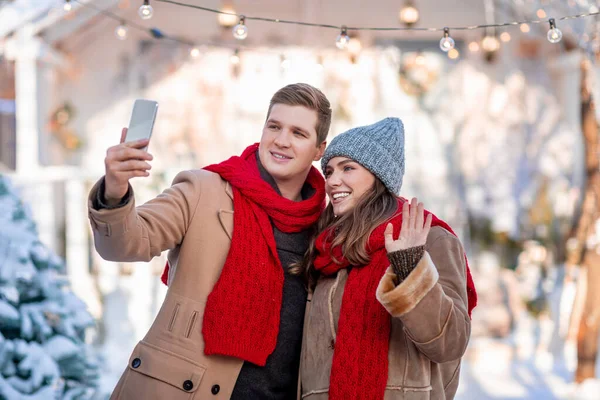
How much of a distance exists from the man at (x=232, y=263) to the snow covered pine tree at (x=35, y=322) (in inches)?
40.0

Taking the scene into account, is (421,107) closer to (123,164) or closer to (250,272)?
(250,272)

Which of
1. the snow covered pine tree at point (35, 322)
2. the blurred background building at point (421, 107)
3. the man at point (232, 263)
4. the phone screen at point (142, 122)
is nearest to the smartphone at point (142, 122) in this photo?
the phone screen at point (142, 122)

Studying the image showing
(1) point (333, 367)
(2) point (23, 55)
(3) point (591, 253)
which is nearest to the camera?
(1) point (333, 367)

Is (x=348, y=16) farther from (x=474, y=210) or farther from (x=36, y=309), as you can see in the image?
(x=36, y=309)

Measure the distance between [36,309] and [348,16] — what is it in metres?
4.62

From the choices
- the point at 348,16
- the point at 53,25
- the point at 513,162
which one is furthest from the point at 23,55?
the point at 513,162

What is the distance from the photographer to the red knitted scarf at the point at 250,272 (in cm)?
179

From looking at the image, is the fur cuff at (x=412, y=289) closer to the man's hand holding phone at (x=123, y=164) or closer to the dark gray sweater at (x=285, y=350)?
the dark gray sweater at (x=285, y=350)

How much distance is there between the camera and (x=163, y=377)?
1.78 m

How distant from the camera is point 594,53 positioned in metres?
4.22

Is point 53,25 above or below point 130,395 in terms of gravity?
above

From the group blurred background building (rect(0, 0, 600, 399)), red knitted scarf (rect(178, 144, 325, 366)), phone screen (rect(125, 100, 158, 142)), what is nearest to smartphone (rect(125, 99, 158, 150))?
phone screen (rect(125, 100, 158, 142))

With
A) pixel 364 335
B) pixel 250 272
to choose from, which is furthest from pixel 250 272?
pixel 364 335

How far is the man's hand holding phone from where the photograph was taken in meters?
1.48
